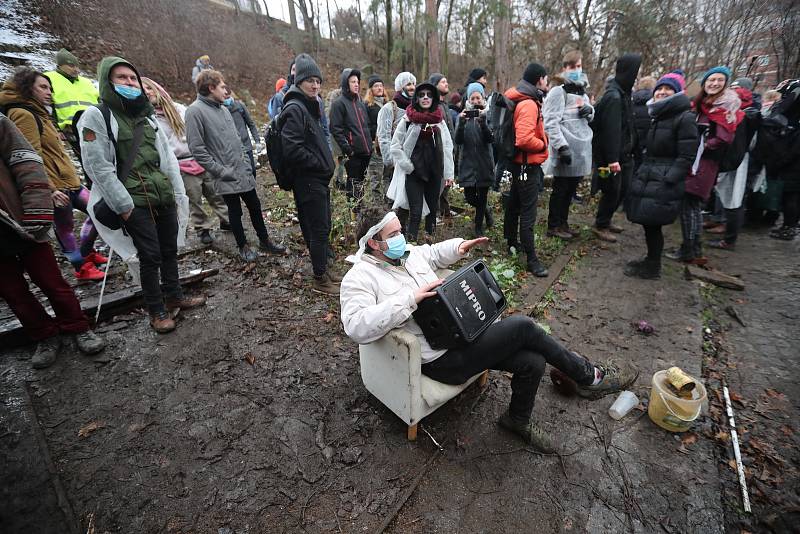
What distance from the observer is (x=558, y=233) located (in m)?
5.89

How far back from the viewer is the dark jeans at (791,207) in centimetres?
546

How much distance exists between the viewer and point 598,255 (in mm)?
5465

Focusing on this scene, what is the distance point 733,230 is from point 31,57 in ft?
50.6

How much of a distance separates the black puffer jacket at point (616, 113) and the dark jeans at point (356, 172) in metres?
3.48

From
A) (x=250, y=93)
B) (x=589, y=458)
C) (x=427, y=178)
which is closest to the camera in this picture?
(x=589, y=458)

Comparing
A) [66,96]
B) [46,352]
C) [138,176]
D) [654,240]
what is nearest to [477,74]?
[654,240]

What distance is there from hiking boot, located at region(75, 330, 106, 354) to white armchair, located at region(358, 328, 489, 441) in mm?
2617

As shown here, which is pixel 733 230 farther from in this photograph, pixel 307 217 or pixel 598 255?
pixel 307 217

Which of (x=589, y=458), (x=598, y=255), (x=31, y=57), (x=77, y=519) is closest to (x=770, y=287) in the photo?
(x=598, y=255)

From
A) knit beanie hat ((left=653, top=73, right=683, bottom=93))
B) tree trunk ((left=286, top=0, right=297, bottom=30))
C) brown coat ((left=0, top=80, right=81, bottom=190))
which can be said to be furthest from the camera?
tree trunk ((left=286, top=0, right=297, bottom=30))

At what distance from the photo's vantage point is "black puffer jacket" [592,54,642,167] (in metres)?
4.82

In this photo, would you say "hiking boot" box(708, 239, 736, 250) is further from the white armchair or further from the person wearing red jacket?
the white armchair

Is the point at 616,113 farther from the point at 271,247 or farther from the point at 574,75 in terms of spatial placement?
the point at 271,247

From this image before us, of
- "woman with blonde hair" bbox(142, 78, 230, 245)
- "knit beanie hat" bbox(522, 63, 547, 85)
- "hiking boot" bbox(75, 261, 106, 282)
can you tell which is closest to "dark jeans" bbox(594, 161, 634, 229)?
"knit beanie hat" bbox(522, 63, 547, 85)
